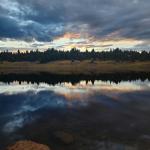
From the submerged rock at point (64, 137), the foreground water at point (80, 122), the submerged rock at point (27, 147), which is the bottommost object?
the foreground water at point (80, 122)

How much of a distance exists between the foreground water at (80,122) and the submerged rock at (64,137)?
231 millimetres

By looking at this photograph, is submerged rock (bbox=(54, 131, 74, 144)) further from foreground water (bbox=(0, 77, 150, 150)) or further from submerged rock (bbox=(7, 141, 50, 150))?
submerged rock (bbox=(7, 141, 50, 150))

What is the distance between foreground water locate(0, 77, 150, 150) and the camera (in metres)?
24.4

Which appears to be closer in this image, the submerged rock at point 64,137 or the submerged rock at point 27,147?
the submerged rock at point 27,147

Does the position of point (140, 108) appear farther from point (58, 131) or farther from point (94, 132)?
point (58, 131)

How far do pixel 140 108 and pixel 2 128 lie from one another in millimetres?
22786

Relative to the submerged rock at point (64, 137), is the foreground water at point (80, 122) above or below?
below

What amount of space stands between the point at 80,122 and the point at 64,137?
23.0 feet

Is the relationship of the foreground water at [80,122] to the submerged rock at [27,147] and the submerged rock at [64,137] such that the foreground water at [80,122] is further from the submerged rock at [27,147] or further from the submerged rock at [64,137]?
the submerged rock at [27,147]

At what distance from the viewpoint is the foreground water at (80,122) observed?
24.4 metres

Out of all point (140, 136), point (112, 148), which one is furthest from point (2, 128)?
point (140, 136)

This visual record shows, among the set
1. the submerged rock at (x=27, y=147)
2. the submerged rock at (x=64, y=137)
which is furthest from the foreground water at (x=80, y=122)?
the submerged rock at (x=27, y=147)

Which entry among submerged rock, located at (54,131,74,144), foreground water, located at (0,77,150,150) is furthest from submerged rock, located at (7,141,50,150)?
submerged rock, located at (54,131,74,144)

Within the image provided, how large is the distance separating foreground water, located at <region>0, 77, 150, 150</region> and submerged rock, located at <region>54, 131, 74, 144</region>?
0.76 feet
